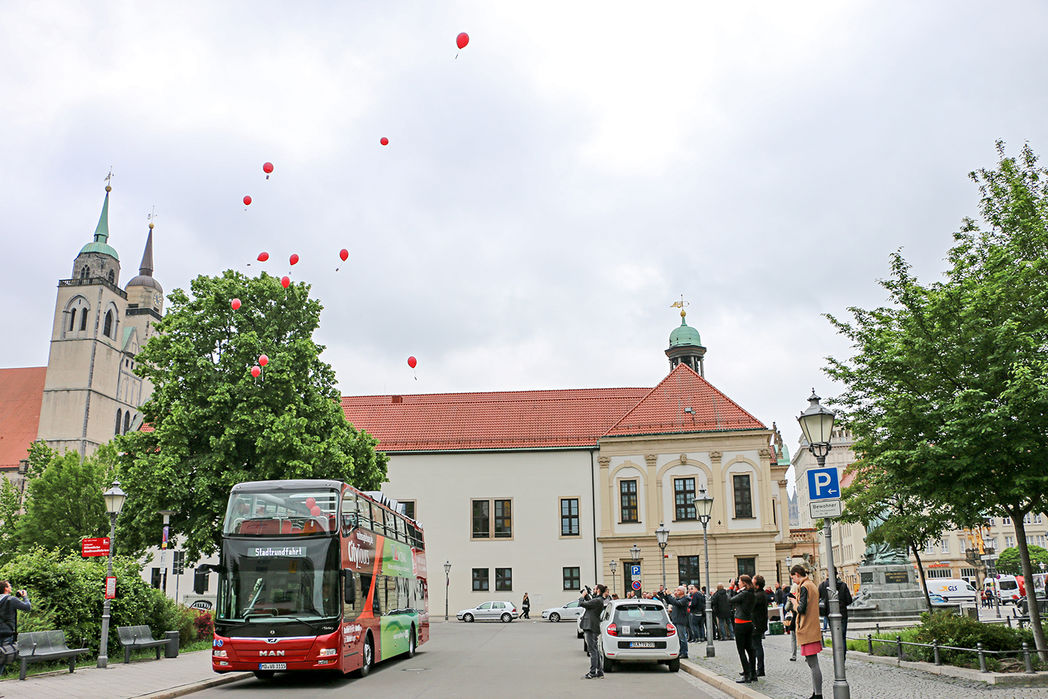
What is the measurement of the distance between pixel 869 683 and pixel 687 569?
112ft

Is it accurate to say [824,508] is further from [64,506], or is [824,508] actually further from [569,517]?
[64,506]

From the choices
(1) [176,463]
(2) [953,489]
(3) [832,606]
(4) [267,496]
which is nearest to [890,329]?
(2) [953,489]

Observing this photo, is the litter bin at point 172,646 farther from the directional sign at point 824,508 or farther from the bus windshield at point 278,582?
the directional sign at point 824,508

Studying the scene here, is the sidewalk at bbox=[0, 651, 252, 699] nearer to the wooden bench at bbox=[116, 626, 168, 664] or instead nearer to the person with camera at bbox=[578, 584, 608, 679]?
the wooden bench at bbox=[116, 626, 168, 664]

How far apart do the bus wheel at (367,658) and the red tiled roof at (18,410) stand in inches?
2610

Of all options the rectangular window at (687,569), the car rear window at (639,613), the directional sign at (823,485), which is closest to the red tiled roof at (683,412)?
the rectangular window at (687,569)

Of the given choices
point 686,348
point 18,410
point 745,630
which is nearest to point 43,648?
point 745,630

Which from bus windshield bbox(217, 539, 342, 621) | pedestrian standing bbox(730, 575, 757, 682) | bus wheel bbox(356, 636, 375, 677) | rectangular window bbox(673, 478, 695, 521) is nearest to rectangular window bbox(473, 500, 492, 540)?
rectangular window bbox(673, 478, 695, 521)

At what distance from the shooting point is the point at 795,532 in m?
57.5

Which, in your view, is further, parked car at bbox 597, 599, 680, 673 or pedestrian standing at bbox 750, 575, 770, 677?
parked car at bbox 597, 599, 680, 673

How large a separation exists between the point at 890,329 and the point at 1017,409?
351 cm

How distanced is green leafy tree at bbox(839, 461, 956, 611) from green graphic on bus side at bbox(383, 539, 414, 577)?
10536 millimetres

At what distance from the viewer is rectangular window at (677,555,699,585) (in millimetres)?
46406

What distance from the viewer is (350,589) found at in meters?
15.7
